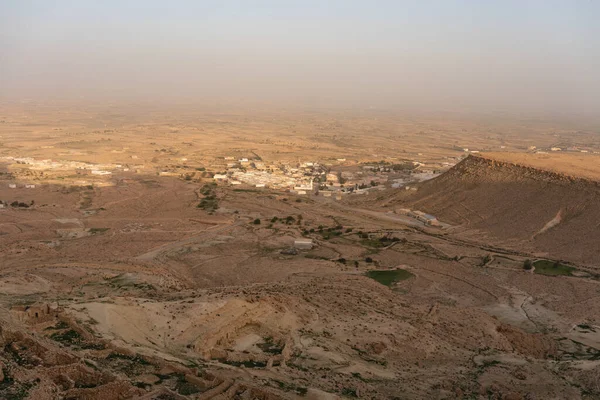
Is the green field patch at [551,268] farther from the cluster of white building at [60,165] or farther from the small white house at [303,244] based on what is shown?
the cluster of white building at [60,165]

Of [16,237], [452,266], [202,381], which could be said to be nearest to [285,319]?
[202,381]

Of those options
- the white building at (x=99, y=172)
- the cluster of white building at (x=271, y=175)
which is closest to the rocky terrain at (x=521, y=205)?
the cluster of white building at (x=271, y=175)

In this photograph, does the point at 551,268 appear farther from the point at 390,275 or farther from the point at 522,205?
the point at 522,205

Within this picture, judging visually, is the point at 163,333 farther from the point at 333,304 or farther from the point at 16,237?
the point at 16,237

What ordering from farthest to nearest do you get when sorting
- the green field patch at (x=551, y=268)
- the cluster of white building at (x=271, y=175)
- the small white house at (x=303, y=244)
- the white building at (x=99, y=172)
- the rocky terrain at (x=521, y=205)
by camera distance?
1. the white building at (x=99, y=172)
2. the cluster of white building at (x=271, y=175)
3. the rocky terrain at (x=521, y=205)
4. the small white house at (x=303, y=244)
5. the green field patch at (x=551, y=268)

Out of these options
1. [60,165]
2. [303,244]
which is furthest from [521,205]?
[60,165]

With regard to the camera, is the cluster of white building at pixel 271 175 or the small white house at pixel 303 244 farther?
the cluster of white building at pixel 271 175

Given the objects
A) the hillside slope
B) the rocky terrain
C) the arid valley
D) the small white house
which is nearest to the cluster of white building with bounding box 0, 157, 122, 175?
the arid valley
